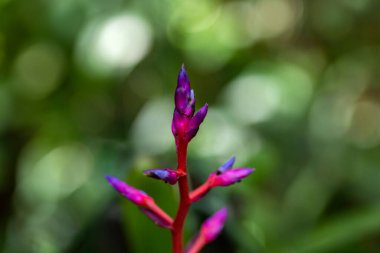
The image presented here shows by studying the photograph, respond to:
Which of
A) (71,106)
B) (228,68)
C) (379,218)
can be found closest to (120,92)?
(71,106)

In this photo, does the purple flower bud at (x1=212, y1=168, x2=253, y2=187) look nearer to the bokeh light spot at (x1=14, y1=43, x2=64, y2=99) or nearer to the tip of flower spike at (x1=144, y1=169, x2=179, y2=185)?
the tip of flower spike at (x1=144, y1=169, x2=179, y2=185)

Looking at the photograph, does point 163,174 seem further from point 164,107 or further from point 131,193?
point 164,107

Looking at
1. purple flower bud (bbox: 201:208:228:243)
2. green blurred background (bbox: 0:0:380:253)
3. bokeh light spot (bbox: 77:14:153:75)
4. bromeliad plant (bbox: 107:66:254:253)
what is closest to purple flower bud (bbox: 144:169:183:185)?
bromeliad plant (bbox: 107:66:254:253)

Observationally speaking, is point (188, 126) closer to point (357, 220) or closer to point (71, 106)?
point (357, 220)

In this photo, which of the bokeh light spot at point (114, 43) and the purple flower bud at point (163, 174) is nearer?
the purple flower bud at point (163, 174)

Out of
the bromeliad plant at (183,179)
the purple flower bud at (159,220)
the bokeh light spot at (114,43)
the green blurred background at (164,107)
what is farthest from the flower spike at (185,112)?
the bokeh light spot at (114,43)

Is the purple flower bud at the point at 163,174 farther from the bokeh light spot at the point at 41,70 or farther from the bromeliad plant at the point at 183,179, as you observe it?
the bokeh light spot at the point at 41,70
